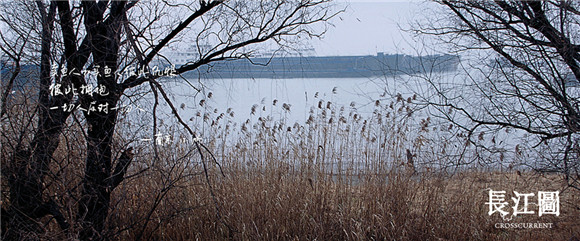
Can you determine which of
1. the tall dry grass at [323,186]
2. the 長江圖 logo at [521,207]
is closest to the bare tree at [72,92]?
the tall dry grass at [323,186]

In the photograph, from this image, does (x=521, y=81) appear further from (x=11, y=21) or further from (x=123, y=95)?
(x=11, y=21)

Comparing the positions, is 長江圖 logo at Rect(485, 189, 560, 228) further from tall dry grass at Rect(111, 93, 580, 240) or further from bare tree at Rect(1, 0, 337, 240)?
bare tree at Rect(1, 0, 337, 240)

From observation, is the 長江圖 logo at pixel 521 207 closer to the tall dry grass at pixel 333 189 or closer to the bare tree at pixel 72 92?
the tall dry grass at pixel 333 189

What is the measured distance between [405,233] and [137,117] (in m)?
2.33

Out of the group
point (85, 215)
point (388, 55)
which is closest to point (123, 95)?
point (85, 215)

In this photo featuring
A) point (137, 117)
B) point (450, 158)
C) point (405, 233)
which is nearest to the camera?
point (137, 117)

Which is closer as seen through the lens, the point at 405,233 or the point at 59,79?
the point at 59,79

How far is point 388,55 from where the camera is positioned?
445 cm

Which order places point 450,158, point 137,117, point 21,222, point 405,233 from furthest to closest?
point 450,158 → point 405,233 → point 137,117 → point 21,222

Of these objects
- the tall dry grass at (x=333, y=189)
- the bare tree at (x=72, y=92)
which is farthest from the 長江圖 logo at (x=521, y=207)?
the bare tree at (x=72, y=92)

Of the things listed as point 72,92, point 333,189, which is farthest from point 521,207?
point 72,92

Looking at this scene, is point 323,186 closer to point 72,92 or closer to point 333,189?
point 333,189

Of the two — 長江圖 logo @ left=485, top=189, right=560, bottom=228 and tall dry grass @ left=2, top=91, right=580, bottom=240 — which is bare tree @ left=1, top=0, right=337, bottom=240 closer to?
tall dry grass @ left=2, top=91, right=580, bottom=240

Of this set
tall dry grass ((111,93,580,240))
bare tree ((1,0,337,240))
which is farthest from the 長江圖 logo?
bare tree ((1,0,337,240))
